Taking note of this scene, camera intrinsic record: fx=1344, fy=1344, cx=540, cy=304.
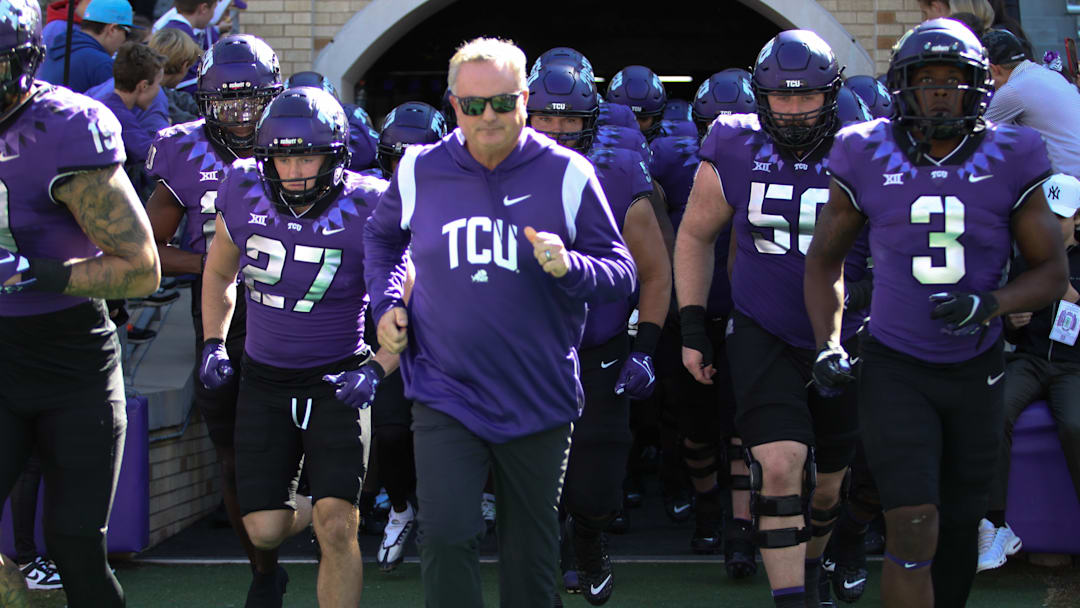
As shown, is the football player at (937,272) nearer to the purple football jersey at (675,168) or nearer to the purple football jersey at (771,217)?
the purple football jersey at (771,217)

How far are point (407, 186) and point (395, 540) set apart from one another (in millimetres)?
2520

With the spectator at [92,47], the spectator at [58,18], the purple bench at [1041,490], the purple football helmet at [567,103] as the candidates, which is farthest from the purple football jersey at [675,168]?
the spectator at [58,18]

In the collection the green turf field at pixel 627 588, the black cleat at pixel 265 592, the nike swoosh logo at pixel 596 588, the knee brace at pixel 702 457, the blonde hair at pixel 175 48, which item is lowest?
the green turf field at pixel 627 588

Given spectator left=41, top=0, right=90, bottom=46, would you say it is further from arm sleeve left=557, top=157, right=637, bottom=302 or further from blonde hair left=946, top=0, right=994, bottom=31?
arm sleeve left=557, top=157, right=637, bottom=302

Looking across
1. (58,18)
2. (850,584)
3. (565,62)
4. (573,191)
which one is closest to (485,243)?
(573,191)

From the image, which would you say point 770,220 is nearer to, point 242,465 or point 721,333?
point 721,333

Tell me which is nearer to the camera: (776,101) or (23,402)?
(23,402)

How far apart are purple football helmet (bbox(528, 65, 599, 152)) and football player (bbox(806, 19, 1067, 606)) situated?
1394 mm

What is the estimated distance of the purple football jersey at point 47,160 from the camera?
3.74 metres

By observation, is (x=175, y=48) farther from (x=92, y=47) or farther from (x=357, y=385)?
(x=357, y=385)

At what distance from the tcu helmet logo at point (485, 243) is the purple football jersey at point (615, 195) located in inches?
58.4

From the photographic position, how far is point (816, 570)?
516 centimetres

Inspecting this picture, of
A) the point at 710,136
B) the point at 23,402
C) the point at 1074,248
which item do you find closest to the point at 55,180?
the point at 23,402

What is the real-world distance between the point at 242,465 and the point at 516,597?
1.28m
